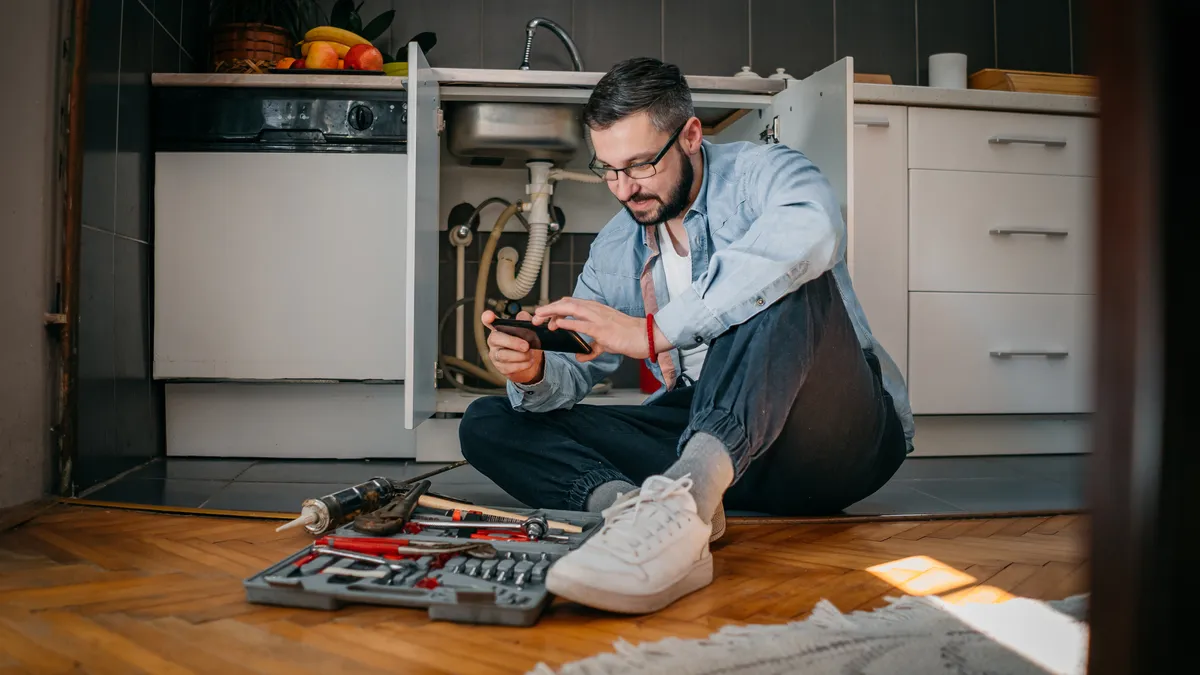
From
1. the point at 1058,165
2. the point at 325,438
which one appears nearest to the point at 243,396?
the point at 325,438

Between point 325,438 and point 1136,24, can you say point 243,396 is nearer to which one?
point 325,438

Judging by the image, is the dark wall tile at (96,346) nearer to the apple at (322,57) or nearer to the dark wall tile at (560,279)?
the apple at (322,57)

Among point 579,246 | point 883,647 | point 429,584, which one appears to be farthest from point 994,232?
point 429,584

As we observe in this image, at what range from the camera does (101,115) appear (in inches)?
71.1

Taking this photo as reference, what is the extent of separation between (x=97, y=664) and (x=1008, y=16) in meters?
3.19

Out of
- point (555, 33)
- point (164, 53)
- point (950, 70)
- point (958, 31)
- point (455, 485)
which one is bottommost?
point (455, 485)

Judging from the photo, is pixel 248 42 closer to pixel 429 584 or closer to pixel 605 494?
pixel 605 494

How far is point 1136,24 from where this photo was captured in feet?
0.88

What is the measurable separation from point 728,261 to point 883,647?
1.84 ft

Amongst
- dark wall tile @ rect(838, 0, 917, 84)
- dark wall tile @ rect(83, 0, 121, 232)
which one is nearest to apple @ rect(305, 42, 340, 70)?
dark wall tile @ rect(83, 0, 121, 232)

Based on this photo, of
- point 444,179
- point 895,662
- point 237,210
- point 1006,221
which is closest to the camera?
point 895,662

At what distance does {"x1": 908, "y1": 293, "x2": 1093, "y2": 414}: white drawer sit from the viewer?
2.31m

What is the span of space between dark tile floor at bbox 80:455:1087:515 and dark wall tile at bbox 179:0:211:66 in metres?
1.12

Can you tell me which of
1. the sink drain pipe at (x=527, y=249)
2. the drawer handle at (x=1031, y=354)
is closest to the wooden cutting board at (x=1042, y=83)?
the drawer handle at (x=1031, y=354)
